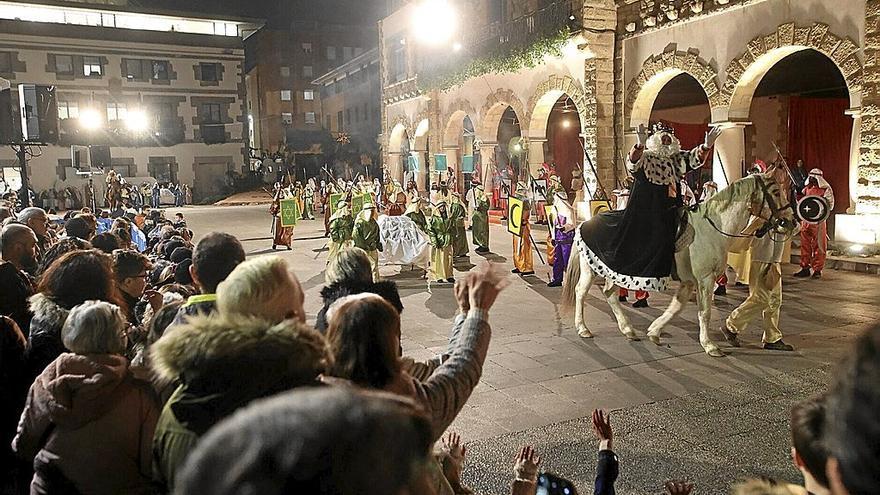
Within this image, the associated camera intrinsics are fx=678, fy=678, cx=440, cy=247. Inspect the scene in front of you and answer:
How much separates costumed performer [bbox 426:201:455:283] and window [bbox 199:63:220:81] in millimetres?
35938

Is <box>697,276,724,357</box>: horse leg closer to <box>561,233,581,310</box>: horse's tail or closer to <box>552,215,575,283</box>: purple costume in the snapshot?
<box>561,233,581,310</box>: horse's tail

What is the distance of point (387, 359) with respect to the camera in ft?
7.20

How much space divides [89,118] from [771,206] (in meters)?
41.3

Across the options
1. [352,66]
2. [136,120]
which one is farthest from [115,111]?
[352,66]

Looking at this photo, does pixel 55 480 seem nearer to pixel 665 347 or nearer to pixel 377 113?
pixel 665 347

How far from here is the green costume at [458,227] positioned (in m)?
13.4

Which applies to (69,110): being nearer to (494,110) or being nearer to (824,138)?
(494,110)

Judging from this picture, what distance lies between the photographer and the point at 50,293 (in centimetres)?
343

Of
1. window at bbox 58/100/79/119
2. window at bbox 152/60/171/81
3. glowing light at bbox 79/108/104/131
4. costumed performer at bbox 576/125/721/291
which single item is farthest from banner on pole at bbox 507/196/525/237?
window at bbox 152/60/171/81

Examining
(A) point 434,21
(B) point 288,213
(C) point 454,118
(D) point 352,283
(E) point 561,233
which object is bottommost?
(E) point 561,233

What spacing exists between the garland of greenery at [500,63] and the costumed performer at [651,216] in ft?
33.2

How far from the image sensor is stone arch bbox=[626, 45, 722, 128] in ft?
47.0

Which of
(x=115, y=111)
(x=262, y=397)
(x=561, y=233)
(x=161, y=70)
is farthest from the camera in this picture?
(x=161, y=70)

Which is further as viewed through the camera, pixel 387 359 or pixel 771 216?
pixel 771 216
